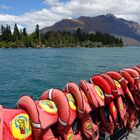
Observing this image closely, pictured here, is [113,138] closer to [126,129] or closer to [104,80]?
[126,129]

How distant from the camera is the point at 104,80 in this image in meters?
5.71

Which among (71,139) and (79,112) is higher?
(79,112)

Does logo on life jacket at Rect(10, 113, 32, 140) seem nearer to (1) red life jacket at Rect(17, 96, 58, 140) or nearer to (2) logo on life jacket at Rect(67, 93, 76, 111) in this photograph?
(1) red life jacket at Rect(17, 96, 58, 140)

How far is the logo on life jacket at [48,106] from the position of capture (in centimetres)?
433

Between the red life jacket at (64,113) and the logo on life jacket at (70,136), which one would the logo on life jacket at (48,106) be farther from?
the logo on life jacket at (70,136)

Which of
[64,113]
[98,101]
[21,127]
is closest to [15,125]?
[21,127]

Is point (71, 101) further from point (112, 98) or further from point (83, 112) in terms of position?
point (112, 98)

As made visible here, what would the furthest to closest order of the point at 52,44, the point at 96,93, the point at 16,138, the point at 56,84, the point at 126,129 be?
the point at 52,44 < the point at 56,84 < the point at 126,129 < the point at 96,93 < the point at 16,138

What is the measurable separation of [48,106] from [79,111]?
63 centimetres

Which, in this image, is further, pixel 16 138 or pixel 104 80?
pixel 104 80

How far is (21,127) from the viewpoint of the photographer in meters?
3.96

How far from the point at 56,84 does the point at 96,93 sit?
19509 millimetres

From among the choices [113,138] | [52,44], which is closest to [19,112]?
[113,138]

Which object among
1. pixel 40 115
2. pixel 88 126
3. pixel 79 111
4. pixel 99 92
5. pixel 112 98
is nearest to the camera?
pixel 40 115
